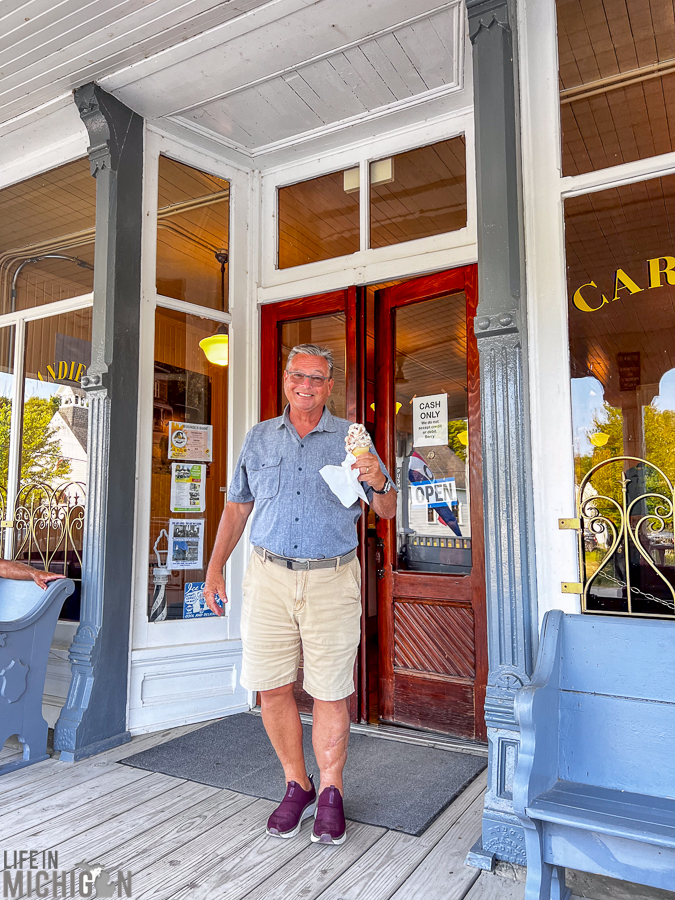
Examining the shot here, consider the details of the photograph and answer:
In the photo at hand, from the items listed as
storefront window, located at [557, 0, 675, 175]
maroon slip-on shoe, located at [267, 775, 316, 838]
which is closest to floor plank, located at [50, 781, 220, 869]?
maroon slip-on shoe, located at [267, 775, 316, 838]

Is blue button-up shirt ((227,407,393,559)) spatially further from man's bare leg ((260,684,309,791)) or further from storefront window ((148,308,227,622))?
storefront window ((148,308,227,622))

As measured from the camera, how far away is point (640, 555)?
2295 millimetres

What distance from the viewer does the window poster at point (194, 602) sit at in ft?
12.5

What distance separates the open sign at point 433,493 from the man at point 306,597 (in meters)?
1.21

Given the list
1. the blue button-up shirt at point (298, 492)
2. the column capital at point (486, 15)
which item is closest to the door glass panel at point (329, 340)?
the blue button-up shirt at point (298, 492)

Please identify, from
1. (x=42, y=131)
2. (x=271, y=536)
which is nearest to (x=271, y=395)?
(x=271, y=536)

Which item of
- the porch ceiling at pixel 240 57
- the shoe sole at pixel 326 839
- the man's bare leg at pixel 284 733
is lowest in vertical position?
the shoe sole at pixel 326 839

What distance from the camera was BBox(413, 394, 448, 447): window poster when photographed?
364 centimetres

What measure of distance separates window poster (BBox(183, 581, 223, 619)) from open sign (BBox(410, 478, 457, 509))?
4.51ft

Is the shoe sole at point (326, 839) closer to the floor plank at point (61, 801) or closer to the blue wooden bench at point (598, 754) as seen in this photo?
the blue wooden bench at point (598, 754)

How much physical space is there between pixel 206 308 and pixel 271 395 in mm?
669

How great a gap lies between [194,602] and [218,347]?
61.8 inches

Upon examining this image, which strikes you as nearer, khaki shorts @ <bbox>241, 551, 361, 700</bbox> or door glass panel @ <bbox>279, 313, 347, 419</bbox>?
khaki shorts @ <bbox>241, 551, 361, 700</bbox>

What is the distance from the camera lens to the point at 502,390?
97.3 inches
